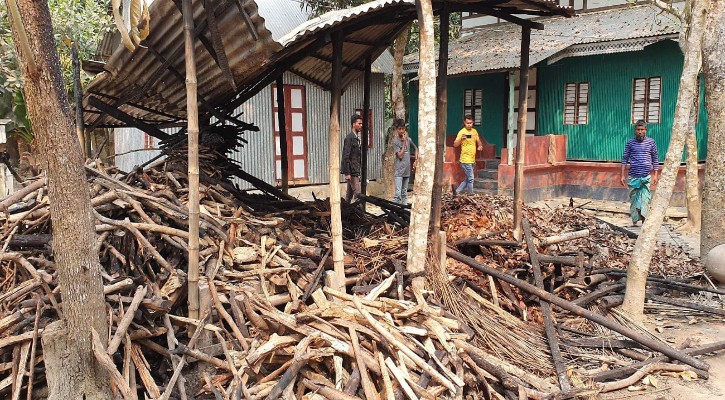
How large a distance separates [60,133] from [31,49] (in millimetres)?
493

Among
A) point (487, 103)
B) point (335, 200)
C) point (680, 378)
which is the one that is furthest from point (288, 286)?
point (487, 103)

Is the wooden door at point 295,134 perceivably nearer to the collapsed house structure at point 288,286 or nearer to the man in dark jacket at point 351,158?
the man in dark jacket at point 351,158

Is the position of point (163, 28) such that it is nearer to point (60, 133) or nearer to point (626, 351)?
point (60, 133)

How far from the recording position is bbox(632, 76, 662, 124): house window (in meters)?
Result: 14.2

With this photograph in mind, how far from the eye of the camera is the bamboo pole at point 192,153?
4.14m

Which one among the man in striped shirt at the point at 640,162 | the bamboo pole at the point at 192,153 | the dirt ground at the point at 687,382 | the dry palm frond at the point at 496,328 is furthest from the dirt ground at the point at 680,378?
the bamboo pole at the point at 192,153

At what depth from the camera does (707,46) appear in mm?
7551

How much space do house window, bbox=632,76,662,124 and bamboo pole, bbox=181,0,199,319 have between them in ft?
44.3

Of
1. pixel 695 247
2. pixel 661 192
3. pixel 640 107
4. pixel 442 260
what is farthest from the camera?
pixel 640 107

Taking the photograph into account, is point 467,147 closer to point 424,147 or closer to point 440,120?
point 440,120

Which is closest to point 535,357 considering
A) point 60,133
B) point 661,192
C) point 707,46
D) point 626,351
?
point 626,351

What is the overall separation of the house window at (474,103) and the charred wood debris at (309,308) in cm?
1151

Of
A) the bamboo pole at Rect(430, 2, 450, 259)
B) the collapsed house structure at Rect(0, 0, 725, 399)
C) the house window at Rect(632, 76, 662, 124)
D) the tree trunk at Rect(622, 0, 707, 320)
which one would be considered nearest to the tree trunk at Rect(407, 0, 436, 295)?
the collapsed house structure at Rect(0, 0, 725, 399)

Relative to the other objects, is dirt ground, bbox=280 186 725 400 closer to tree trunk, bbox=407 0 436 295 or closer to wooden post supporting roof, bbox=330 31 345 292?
tree trunk, bbox=407 0 436 295
